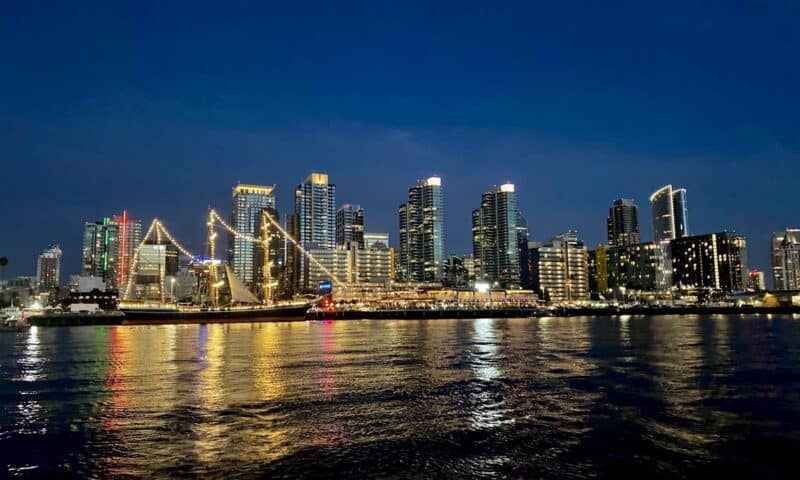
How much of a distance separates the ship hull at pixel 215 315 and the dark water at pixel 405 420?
96712mm

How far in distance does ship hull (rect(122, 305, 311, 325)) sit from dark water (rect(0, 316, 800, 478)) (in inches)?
3808

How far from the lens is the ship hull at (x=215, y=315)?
129 m

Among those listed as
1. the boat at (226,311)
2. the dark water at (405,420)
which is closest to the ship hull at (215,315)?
the boat at (226,311)

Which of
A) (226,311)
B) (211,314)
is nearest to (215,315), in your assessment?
(211,314)

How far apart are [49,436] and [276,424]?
7.45 meters

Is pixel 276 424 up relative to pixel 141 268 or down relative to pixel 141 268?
down

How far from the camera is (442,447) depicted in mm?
16984

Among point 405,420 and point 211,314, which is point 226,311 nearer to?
point 211,314

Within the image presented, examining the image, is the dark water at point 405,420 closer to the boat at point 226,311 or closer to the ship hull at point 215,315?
the boat at point 226,311

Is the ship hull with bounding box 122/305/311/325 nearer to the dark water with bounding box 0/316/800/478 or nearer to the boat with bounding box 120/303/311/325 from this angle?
the boat with bounding box 120/303/311/325

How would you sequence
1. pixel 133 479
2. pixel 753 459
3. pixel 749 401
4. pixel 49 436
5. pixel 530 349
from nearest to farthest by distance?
1. pixel 133 479
2. pixel 753 459
3. pixel 49 436
4. pixel 749 401
5. pixel 530 349

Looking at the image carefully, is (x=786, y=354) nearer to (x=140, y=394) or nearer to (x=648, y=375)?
(x=648, y=375)

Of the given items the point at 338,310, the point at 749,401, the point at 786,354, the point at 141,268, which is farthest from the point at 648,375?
the point at 141,268

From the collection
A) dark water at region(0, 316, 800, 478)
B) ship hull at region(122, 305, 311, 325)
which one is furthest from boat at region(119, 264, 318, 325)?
dark water at region(0, 316, 800, 478)
